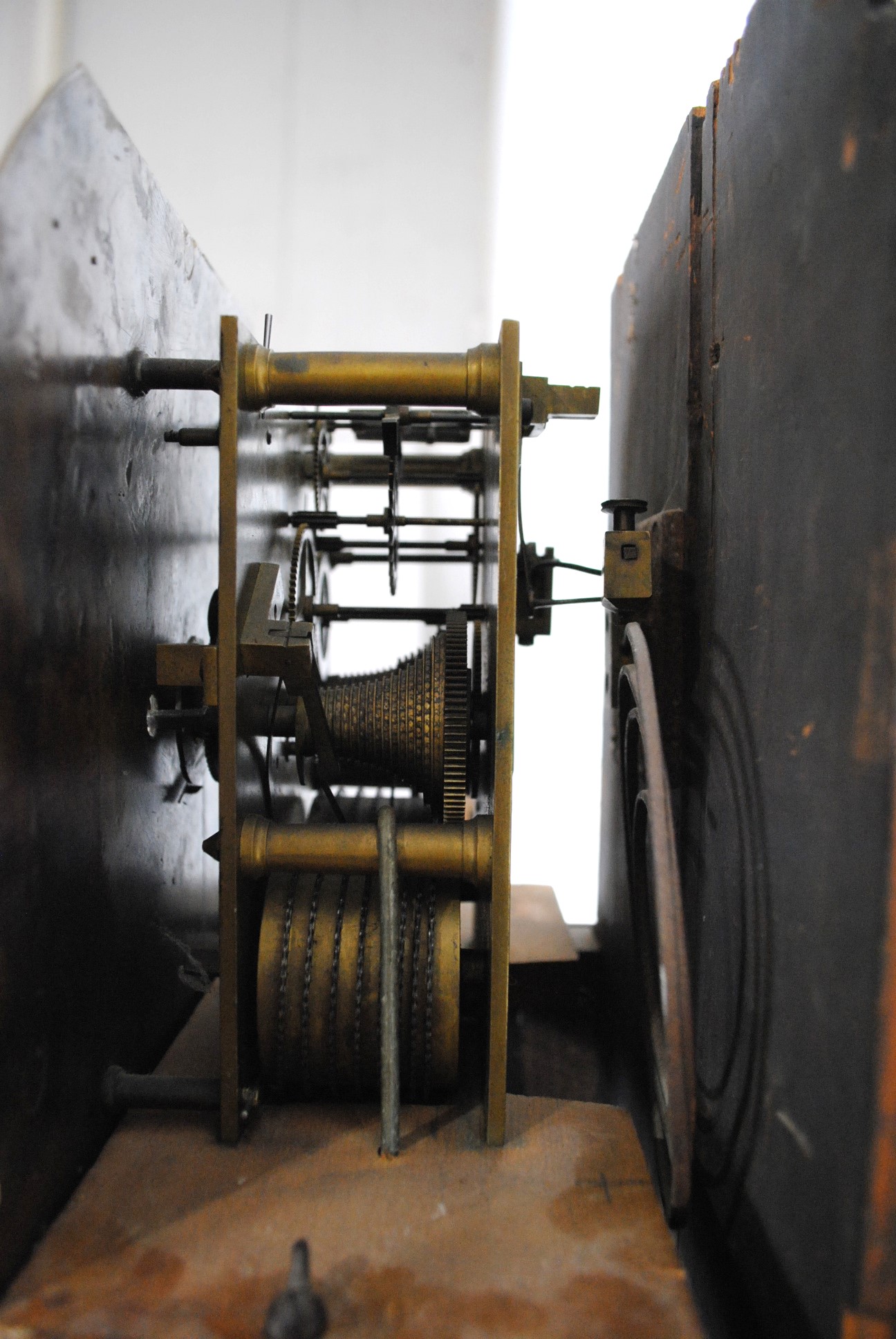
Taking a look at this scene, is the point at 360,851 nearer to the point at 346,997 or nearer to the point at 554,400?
the point at 346,997

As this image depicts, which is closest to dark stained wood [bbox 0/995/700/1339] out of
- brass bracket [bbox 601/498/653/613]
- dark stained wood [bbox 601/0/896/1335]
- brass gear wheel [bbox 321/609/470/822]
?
dark stained wood [bbox 601/0/896/1335]

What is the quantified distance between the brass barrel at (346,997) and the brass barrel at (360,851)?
99 mm

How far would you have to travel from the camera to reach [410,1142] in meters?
1.11

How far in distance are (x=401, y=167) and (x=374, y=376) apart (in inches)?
73.8

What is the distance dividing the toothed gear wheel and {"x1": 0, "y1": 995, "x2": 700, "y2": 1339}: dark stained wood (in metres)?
0.42

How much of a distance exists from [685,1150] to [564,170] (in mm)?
2595

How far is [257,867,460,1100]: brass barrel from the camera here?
3.78 ft

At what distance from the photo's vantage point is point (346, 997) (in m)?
1.16

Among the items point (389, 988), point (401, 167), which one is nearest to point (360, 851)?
point (389, 988)

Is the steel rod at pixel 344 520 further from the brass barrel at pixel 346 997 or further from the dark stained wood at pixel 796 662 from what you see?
the brass barrel at pixel 346 997

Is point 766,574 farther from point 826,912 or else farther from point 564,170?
point 564,170

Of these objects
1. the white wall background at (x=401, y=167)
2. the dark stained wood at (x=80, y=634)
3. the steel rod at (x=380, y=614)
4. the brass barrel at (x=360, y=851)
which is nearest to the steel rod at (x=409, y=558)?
the steel rod at (x=380, y=614)

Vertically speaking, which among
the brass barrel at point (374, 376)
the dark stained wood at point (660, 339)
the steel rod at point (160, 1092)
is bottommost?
the steel rod at point (160, 1092)

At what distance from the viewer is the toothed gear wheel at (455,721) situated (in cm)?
128
